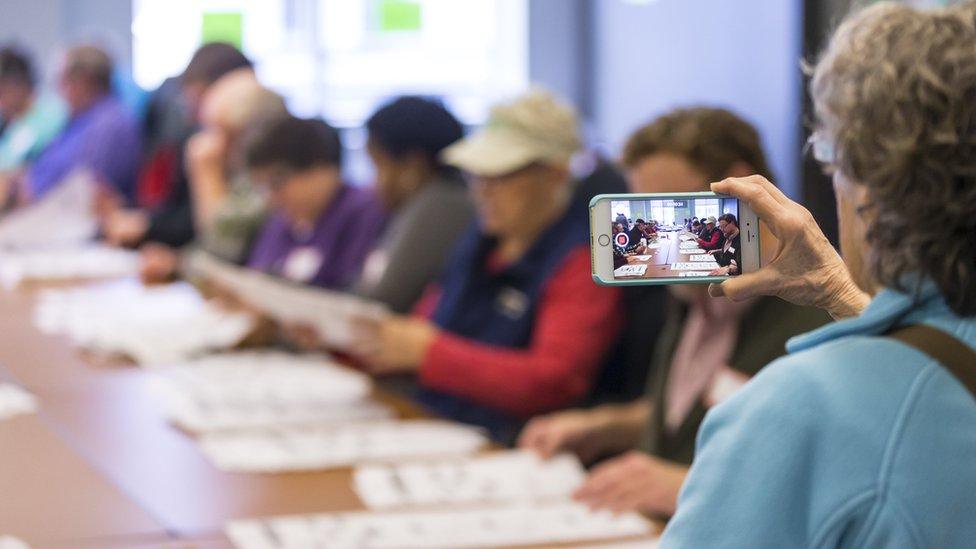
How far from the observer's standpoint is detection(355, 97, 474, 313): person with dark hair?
3.54 metres

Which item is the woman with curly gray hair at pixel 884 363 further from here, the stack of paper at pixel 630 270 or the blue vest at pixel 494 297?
the blue vest at pixel 494 297

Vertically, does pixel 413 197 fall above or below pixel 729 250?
below

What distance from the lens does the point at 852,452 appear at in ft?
3.02

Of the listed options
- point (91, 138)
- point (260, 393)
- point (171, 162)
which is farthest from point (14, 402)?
point (91, 138)

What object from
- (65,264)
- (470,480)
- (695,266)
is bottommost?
(65,264)

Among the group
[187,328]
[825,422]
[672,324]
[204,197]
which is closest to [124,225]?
[204,197]

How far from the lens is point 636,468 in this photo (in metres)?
2.07

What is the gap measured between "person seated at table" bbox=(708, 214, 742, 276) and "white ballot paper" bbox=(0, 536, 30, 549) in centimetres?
126

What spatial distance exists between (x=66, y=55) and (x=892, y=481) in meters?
6.02

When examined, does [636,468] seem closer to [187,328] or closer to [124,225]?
[187,328]

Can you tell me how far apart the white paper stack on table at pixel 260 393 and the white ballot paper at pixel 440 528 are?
68 centimetres

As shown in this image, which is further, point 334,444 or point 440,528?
point 334,444

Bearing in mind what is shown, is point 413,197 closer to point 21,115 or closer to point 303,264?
point 303,264

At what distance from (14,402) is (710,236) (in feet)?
7.24
